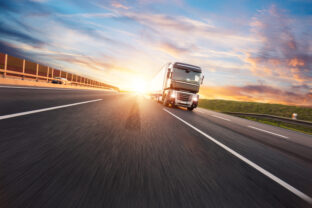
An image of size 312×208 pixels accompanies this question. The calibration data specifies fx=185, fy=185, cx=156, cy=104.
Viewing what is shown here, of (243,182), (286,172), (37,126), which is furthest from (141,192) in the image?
(37,126)

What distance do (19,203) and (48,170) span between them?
62 cm

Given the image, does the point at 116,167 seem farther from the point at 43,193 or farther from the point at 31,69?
the point at 31,69

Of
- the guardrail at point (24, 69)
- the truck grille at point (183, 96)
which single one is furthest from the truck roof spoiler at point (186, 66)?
the guardrail at point (24, 69)

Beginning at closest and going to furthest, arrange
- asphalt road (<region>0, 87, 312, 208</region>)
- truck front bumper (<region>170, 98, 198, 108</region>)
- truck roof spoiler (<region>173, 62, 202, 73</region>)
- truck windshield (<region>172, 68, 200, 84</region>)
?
1. asphalt road (<region>0, 87, 312, 208</region>)
2. truck front bumper (<region>170, 98, 198, 108</region>)
3. truck windshield (<region>172, 68, 200, 84</region>)
4. truck roof spoiler (<region>173, 62, 202, 73</region>)

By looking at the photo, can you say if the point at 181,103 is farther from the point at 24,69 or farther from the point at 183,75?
the point at 24,69

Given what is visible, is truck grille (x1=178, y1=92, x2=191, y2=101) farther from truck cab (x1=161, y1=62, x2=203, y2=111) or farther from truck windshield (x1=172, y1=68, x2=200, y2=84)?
truck windshield (x1=172, y1=68, x2=200, y2=84)

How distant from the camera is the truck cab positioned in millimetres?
15016

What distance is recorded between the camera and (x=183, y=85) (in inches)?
591

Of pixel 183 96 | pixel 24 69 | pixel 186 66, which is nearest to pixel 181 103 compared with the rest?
pixel 183 96

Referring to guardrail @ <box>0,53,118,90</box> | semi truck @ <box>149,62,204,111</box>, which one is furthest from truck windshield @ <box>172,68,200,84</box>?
guardrail @ <box>0,53,118,90</box>

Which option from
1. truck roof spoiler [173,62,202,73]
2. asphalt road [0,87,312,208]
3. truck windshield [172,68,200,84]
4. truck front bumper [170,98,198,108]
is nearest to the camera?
asphalt road [0,87,312,208]

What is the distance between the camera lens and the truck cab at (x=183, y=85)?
1502cm

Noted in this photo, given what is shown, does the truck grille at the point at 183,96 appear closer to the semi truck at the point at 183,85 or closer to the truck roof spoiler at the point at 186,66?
the semi truck at the point at 183,85

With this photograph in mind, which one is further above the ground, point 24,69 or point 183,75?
point 183,75
